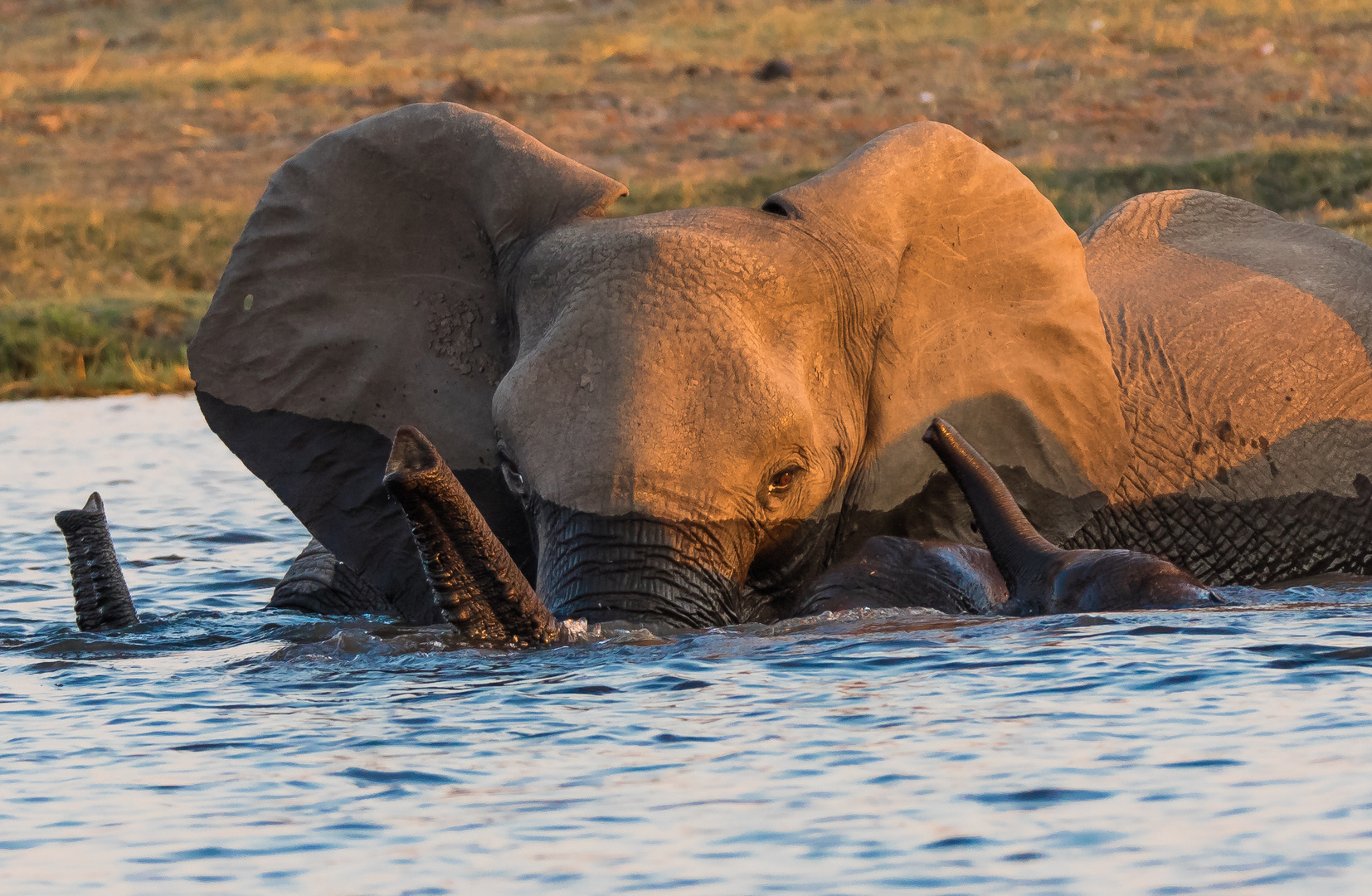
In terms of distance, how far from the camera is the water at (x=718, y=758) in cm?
412

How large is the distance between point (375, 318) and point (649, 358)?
1.46m

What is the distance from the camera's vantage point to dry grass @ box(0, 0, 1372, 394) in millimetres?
21234

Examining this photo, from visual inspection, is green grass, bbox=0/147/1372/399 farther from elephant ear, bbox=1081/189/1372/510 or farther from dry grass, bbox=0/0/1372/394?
elephant ear, bbox=1081/189/1372/510

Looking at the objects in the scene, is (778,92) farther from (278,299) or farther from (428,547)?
(428,547)

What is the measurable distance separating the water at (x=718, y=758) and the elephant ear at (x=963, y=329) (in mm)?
657

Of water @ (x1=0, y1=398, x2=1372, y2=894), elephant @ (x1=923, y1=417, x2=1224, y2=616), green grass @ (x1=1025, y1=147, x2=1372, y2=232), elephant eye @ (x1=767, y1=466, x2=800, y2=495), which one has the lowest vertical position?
water @ (x1=0, y1=398, x2=1372, y2=894)

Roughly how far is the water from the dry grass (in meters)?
11.3

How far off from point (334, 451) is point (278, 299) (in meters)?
0.52

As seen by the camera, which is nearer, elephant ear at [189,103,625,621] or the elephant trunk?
the elephant trunk

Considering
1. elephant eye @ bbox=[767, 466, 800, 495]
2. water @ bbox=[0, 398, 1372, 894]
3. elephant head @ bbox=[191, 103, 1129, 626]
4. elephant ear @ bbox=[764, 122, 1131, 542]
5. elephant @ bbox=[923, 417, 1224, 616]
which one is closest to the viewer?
water @ bbox=[0, 398, 1372, 894]

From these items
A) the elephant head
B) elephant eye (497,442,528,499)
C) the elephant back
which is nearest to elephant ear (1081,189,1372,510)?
the elephant back

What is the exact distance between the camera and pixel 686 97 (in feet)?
98.4

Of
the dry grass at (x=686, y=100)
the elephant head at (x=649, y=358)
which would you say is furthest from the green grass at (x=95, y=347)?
the elephant head at (x=649, y=358)

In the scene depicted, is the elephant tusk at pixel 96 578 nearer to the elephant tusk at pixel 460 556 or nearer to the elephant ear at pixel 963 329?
the elephant tusk at pixel 460 556
